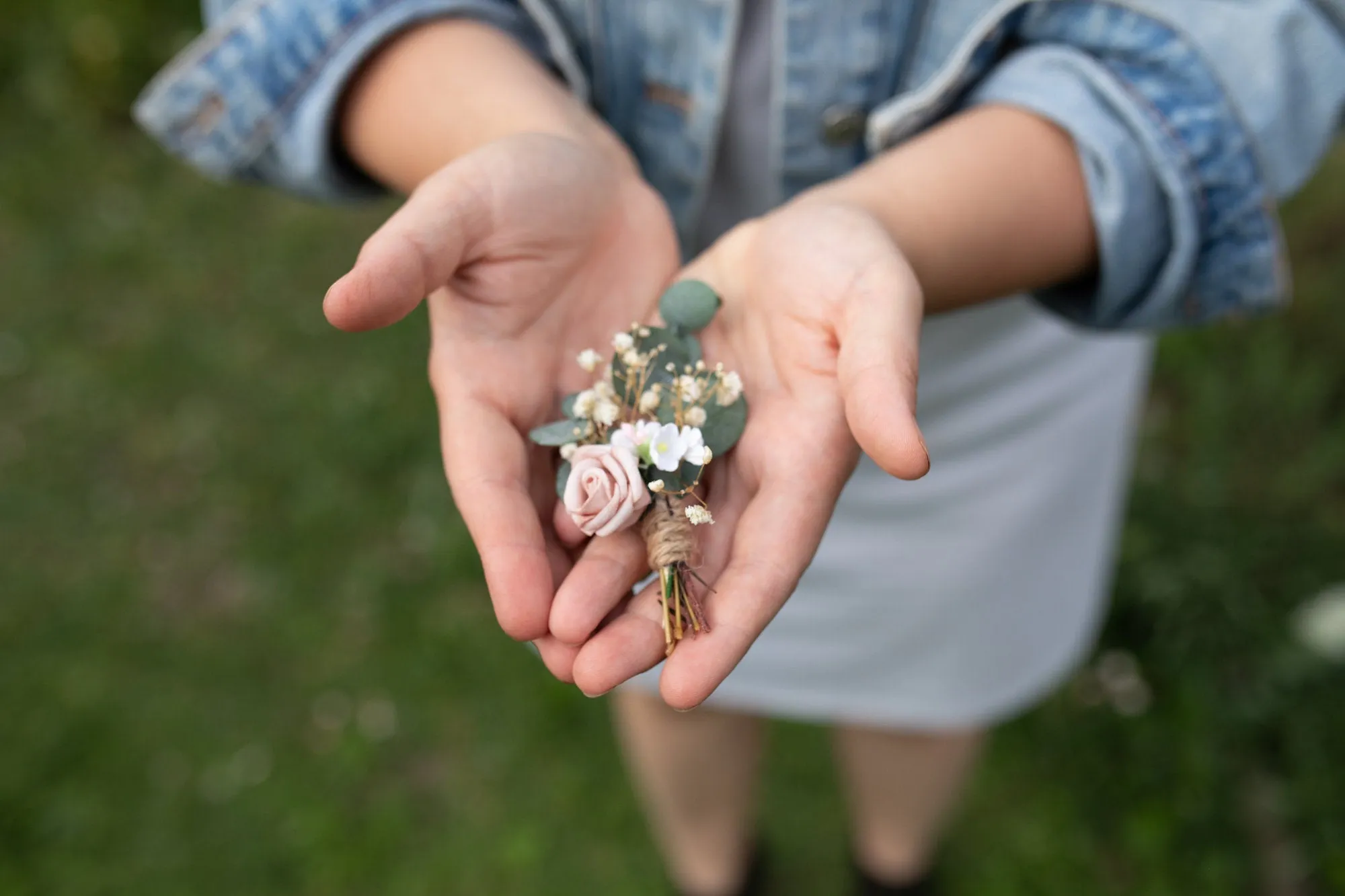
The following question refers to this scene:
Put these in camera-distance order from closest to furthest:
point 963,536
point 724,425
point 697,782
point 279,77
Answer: point 724,425
point 279,77
point 963,536
point 697,782

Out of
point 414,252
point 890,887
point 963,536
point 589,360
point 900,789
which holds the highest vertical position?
point 414,252

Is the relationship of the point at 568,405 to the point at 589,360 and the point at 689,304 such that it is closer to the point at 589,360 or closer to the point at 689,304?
the point at 589,360

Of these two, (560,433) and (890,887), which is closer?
(560,433)

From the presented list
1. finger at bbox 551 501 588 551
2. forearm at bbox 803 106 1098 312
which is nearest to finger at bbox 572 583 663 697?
finger at bbox 551 501 588 551

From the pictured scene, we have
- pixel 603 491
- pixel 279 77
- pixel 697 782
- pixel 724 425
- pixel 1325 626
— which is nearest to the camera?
pixel 603 491

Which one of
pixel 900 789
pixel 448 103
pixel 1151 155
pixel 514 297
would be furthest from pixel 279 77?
pixel 900 789

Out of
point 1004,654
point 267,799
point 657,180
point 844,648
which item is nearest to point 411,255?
point 657,180

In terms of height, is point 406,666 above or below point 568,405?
below
